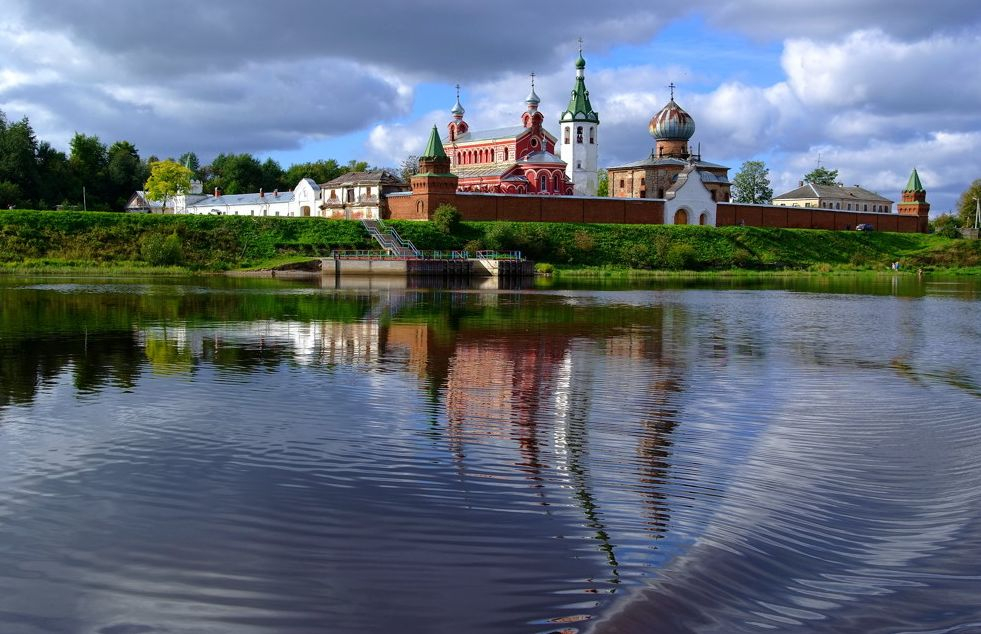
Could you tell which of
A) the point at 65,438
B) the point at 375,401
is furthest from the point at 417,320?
the point at 65,438

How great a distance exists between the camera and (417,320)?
21.8m

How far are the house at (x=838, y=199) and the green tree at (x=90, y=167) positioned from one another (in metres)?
58.5

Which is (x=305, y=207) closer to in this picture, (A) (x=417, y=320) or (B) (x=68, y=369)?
(A) (x=417, y=320)

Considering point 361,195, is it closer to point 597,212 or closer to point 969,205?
point 597,212

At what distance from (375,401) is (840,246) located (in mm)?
63028

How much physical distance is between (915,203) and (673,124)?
22226 mm


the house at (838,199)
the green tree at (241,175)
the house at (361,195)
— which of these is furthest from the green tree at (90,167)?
the house at (838,199)

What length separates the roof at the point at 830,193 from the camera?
285 feet

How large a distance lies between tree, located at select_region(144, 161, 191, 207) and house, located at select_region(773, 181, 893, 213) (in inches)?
2007

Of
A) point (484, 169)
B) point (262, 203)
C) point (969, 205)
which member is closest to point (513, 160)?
point (484, 169)

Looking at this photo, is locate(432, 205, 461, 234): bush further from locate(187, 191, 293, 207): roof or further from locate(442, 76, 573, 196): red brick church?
locate(187, 191, 293, 207): roof

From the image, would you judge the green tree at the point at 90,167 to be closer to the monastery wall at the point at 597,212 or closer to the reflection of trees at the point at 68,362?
the monastery wall at the point at 597,212

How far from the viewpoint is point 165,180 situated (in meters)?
72.8

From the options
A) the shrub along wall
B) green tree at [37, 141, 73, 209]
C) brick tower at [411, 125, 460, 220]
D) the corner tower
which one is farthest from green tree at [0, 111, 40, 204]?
the corner tower
